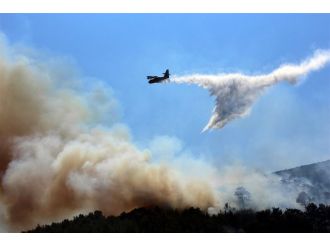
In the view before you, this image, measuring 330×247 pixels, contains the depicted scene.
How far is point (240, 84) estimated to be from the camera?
1434 cm

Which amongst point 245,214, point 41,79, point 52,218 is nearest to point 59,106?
point 41,79

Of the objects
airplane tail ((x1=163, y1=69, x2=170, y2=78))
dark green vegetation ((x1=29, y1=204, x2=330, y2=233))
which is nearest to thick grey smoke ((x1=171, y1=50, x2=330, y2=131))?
airplane tail ((x1=163, y1=69, x2=170, y2=78))

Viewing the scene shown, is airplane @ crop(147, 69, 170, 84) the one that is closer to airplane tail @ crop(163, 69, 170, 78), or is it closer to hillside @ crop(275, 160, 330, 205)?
airplane tail @ crop(163, 69, 170, 78)

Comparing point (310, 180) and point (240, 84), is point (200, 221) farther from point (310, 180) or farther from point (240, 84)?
point (240, 84)

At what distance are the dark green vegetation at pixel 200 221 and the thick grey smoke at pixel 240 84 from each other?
2.61m

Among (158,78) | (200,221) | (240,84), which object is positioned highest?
(158,78)

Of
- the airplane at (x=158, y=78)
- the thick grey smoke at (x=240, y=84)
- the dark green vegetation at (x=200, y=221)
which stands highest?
the airplane at (x=158, y=78)

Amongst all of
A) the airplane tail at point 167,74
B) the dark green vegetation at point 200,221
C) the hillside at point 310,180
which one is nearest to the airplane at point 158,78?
the airplane tail at point 167,74

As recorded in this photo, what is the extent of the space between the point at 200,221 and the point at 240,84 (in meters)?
4.14

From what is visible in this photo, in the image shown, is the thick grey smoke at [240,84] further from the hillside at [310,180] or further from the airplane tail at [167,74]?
the hillside at [310,180]

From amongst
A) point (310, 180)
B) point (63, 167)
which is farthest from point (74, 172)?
point (310, 180)

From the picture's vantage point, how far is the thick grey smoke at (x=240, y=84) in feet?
46.2

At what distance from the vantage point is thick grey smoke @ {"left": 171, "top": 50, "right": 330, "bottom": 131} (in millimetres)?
14070

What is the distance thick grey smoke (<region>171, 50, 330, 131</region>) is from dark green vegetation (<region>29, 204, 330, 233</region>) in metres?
2.61
